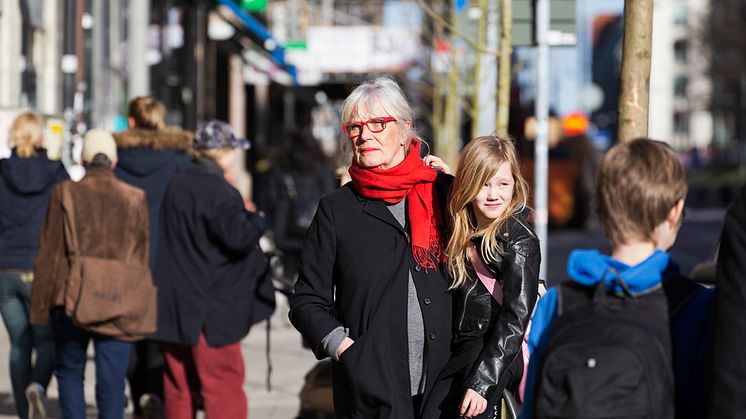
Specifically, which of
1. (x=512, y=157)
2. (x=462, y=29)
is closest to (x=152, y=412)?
(x=512, y=157)

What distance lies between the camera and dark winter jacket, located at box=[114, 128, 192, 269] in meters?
8.23

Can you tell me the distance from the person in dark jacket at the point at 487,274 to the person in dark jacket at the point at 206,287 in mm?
2406

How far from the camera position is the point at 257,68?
23719 millimetres

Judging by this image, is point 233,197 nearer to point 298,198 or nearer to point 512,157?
point 512,157

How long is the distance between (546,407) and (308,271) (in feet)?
5.05

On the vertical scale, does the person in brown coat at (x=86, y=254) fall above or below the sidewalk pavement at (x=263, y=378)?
above

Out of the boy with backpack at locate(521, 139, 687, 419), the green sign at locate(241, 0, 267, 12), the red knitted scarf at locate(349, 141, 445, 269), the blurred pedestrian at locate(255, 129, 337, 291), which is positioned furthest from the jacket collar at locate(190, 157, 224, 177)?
the green sign at locate(241, 0, 267, 12)

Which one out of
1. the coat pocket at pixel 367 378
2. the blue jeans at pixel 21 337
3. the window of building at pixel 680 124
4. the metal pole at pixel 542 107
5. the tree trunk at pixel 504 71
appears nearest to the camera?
the coat pocket at pixel 367 378

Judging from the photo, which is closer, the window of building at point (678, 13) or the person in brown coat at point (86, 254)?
the person in brown coat at point (86, 254)

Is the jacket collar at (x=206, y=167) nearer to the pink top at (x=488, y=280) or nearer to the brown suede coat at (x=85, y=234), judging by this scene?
the brown suede coat at (x=85, y=234)

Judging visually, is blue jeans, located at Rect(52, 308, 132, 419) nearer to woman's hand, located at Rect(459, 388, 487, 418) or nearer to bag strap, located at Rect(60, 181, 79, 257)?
bag strap, located at Rect(60, 181, 79, 257)

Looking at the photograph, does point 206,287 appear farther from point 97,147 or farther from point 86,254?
point 97,147

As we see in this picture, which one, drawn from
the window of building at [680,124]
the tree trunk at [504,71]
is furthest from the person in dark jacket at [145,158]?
the window of building at [680,124]

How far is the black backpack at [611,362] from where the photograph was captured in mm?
3096
